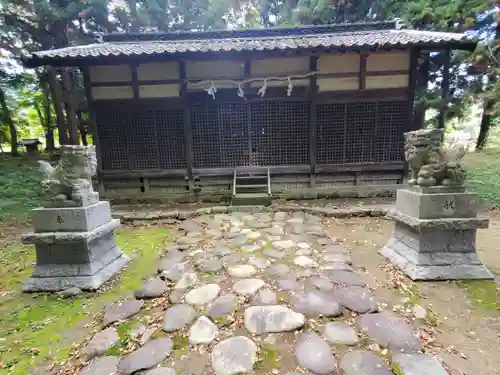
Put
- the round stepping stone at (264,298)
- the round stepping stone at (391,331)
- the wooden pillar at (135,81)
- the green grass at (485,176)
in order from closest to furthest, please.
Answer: the round stepping stone at (391,331) < the round stepping stone at (264,298) < the green grass at (485,176) < the wooden pillar at (135,81)

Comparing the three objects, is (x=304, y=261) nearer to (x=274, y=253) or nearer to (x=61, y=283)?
(x=274, y=253)

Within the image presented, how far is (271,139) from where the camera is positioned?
8.25 meters

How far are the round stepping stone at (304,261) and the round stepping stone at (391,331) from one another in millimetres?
1193

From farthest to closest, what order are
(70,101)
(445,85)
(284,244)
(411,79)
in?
1. (70,101)
2. (445,85)
3. (411,79)
4. (284,244)

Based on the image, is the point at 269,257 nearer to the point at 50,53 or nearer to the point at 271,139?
the point at 271,139

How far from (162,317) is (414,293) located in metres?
2.90

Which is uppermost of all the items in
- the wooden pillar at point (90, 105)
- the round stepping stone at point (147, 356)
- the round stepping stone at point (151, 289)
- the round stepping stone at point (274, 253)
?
the wooden pillar at point (90, 105)

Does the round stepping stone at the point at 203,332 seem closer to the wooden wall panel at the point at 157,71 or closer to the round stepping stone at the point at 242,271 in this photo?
the round stepping stone at the point at 242,271

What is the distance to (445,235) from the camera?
352 cm

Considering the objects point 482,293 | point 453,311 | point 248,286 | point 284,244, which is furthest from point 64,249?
point 482,293

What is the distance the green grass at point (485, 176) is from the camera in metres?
7.17

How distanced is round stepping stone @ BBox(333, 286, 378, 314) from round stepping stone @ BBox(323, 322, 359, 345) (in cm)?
33

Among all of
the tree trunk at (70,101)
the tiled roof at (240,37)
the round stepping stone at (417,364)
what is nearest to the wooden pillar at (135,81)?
the tiled roof at (240,37)

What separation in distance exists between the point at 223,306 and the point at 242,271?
83cm
